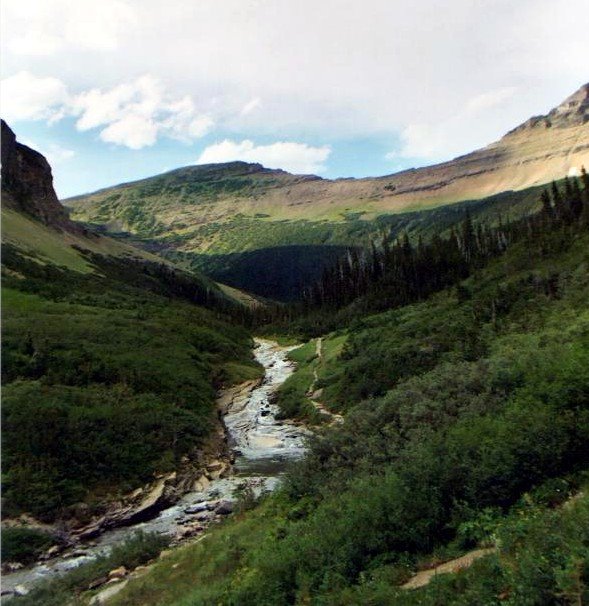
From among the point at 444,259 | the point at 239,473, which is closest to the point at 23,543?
the point at 239,473

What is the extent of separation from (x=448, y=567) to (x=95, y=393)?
981 inches

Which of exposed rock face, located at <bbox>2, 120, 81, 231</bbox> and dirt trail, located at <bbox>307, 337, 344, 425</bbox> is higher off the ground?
exposed rock face, located at <bbox>2, 120, 81, 231</bbox>

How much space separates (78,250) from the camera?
3824 inches

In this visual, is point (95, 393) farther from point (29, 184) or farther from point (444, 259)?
point (29, 184)

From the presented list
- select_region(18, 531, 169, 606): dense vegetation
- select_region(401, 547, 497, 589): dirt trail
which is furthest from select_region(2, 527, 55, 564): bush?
select_region(401, 547, 497, 589): dirt trail

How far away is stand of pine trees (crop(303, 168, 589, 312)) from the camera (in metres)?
54.8

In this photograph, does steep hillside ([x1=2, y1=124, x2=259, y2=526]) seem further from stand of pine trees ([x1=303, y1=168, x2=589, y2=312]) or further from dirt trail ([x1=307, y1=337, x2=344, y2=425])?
stand of pine trees ([x1=303, y1=168, x2=589, y2=312])

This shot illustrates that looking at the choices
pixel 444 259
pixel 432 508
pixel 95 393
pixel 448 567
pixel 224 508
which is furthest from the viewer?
pixel 444 259

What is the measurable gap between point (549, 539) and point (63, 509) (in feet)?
63.8

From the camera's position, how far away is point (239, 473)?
1022 inches

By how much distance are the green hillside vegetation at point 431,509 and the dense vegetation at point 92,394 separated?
910 centimetres

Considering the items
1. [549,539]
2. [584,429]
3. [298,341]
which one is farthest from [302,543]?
[298,341]

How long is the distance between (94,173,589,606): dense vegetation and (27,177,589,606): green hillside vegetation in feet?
0.09

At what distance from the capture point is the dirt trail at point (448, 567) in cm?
765
